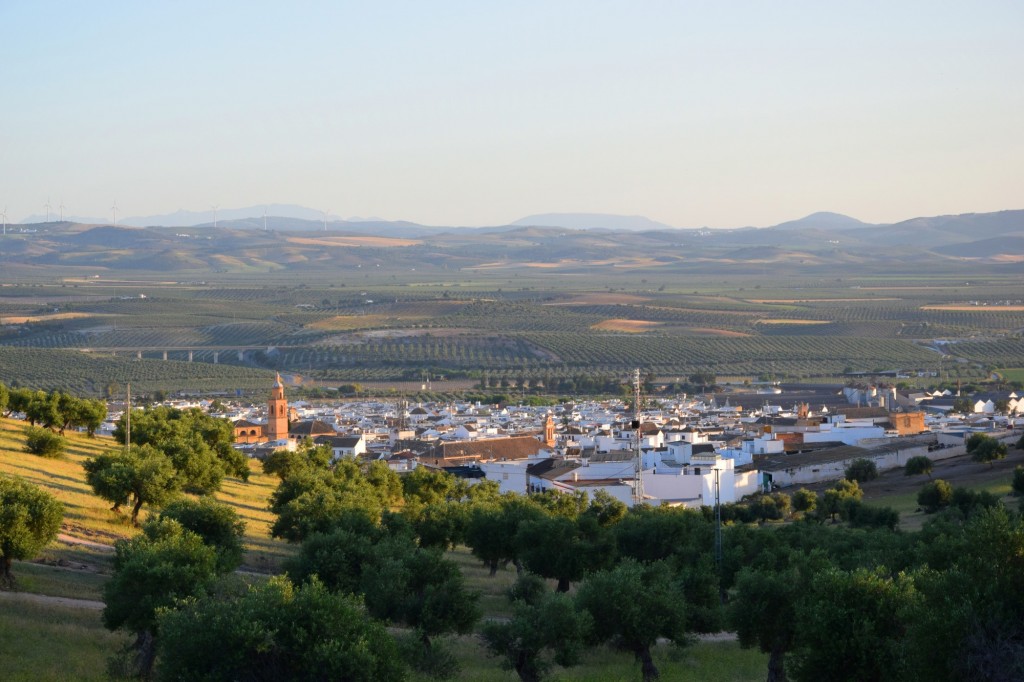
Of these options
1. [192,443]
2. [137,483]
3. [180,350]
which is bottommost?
[180,350]

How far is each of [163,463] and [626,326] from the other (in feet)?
367

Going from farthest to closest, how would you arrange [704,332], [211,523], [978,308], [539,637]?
1. [978,308]
2. [704,332]
3. [211,523]
4. [539,637]

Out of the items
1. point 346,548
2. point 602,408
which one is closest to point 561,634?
point 346,548

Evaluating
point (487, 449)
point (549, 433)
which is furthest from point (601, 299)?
point (487, 449)

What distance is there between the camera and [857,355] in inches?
4550

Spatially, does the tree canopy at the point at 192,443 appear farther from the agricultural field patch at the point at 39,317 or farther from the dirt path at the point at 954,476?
the agricultural field patch at the point at 39,317

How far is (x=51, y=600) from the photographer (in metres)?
21.9

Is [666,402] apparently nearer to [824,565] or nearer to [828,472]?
[828,472]

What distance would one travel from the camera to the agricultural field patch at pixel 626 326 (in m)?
137

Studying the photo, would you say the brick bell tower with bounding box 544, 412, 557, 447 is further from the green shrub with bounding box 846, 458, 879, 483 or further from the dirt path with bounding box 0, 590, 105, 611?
the dirt path with bounding box 0, 590, 105, 611

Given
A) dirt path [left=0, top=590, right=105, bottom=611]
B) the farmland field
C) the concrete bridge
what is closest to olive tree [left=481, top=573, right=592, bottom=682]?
dirt path [left=0, top=590, right=105, bottom=611]

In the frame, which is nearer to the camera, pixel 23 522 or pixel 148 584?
pixel 148 584

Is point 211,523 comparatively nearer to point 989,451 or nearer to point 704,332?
point 989,451

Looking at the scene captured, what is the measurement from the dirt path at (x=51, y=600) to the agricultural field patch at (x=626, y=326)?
11441 centimetres
